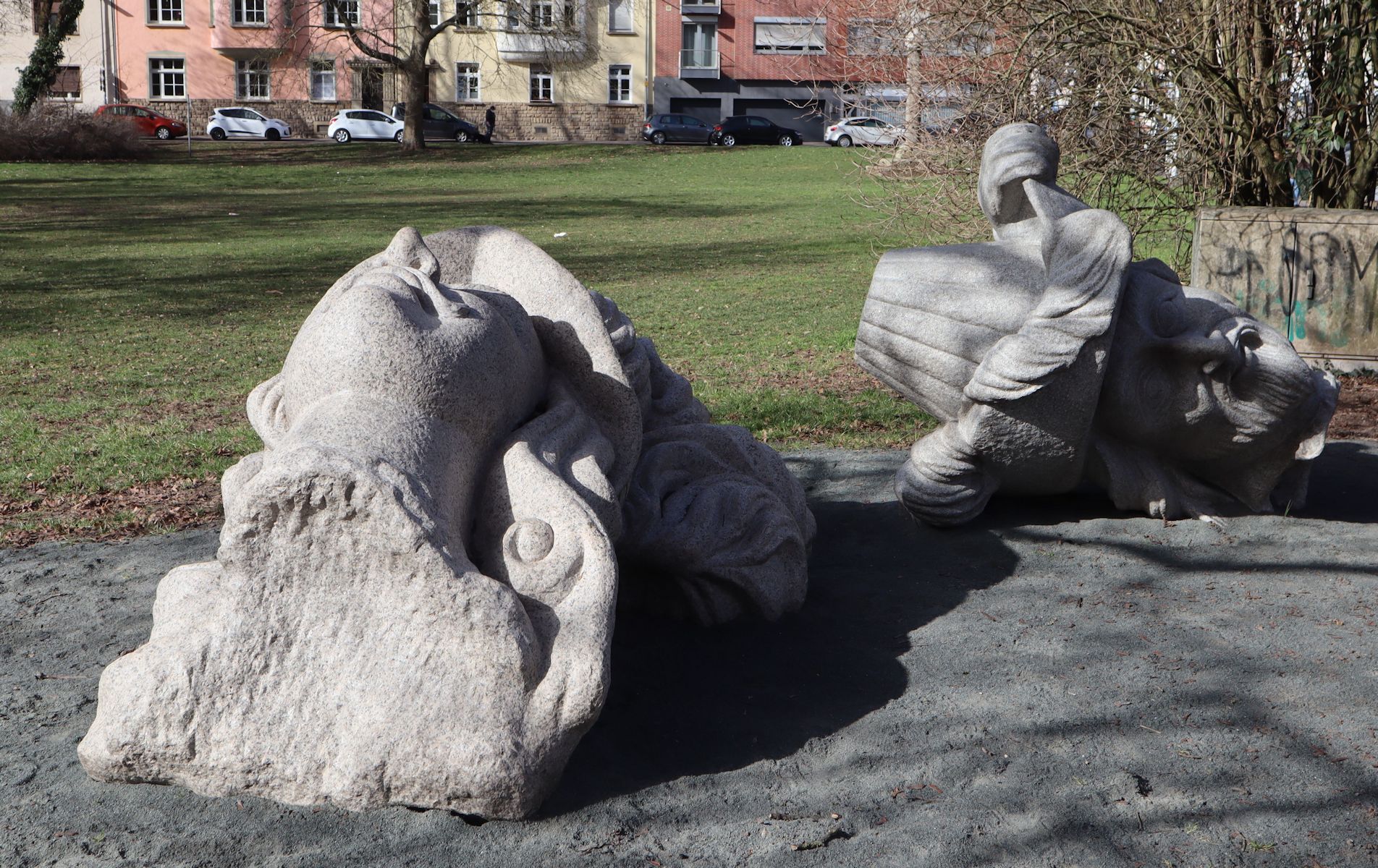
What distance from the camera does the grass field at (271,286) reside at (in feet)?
21.1

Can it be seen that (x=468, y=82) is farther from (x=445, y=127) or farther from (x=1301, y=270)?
(x=1301, y=270)

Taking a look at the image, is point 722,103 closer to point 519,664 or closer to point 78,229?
point 78,229

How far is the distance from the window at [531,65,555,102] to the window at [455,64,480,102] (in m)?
1.89

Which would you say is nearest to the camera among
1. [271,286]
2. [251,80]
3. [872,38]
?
[872,38]

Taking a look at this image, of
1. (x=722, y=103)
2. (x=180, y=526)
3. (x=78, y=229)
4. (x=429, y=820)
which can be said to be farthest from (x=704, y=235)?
(x=722, y=103)

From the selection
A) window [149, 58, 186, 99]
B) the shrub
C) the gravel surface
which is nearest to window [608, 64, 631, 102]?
window [149, 58, 186, 99]

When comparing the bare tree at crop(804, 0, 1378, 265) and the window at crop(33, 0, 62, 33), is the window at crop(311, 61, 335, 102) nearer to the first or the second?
the window at crop(33, 0, 62, 33)

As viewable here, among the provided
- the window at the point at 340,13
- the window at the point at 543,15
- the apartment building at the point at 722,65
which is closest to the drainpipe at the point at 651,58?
the apartment building at the point at 722,65

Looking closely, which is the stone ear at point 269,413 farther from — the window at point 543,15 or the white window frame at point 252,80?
the white window frame at point 252,80

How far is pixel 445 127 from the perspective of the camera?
3697 centimetres

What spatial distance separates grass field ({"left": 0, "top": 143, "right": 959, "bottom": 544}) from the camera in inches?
253

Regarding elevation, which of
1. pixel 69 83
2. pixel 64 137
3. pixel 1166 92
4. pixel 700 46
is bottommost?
pixel 1166 92

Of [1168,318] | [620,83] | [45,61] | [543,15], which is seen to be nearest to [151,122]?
[45,61]

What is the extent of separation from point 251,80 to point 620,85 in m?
12.1
